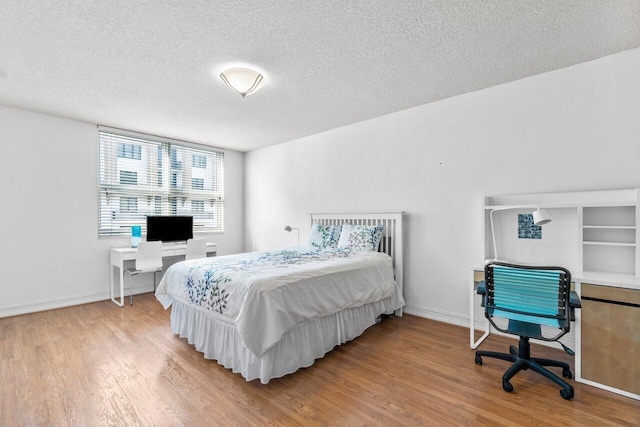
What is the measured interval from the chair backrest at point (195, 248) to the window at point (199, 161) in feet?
4.91

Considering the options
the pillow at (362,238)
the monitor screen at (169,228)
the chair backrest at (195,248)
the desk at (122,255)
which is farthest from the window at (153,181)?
the pillow at (362,238)

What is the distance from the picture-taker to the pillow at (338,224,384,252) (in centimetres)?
354

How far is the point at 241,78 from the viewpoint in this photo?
264cm

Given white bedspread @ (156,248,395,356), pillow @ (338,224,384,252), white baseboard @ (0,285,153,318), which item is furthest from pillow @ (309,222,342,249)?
white baseboard @ (0,285,153,318)

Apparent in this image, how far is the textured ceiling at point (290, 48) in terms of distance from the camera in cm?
191

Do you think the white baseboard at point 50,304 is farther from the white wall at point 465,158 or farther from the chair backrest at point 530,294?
the chair backrest at point 530,294

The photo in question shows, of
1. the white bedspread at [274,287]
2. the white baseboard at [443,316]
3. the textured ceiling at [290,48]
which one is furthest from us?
the white baseboard at [443,316]

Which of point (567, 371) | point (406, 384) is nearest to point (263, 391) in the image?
point (406, 384)

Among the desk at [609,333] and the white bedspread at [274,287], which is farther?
the white bedspread at [274,287]

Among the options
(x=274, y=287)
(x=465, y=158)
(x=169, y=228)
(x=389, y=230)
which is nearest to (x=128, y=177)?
(x=169, y=228)

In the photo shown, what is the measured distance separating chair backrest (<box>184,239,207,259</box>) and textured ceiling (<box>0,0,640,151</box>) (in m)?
1.92

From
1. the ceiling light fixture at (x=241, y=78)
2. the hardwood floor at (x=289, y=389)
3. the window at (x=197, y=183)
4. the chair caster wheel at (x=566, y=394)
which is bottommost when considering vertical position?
the hardwood floor at (x=289, y=389)

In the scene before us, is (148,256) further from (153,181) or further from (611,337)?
(611,337)

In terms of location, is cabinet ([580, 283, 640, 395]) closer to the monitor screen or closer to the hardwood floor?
the hardwood floor
